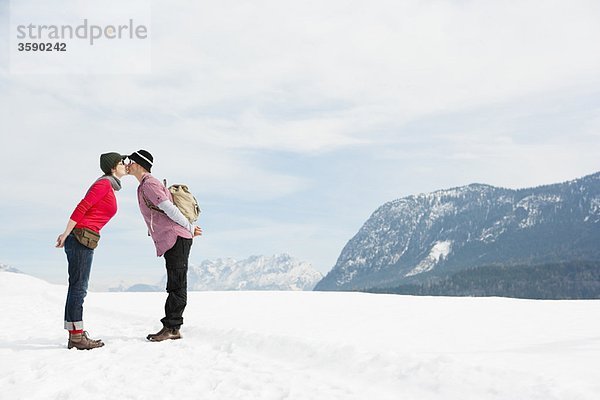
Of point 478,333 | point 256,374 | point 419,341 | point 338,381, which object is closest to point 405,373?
point 338,381

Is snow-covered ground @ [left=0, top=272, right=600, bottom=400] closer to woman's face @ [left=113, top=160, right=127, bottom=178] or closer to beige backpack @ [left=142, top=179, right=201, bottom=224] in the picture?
beige backpack @ [left=142, top=179, right=201, bottom=224]

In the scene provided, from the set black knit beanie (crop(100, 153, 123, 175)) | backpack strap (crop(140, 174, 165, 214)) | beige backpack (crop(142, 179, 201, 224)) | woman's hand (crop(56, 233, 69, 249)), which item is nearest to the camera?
woman's hand (crop(56, 233, 69, 249))

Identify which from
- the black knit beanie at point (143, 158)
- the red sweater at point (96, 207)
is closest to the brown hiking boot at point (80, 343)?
the red sweater at point (96, 207)

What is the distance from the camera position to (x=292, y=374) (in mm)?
5992

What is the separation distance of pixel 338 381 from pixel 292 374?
59 cm

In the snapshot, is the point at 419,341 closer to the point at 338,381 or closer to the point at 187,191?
the point at 338,381

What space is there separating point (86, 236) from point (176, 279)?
59.6 inches

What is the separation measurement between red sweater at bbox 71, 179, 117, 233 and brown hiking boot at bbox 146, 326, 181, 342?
74.3 inches

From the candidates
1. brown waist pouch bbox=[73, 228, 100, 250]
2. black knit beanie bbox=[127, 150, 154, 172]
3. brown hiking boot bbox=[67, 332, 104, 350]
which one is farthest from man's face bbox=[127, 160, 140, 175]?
brown hiking boot bbox=[67, 332, 104, 350]

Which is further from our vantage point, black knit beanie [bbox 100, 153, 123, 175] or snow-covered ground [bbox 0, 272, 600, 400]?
black knit beanie [bbox 100, 153, 123, 175]

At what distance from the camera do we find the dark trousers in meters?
8.11

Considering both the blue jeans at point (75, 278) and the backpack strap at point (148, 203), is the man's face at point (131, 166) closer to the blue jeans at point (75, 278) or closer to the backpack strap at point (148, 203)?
the backpack strap at point (148, 203)

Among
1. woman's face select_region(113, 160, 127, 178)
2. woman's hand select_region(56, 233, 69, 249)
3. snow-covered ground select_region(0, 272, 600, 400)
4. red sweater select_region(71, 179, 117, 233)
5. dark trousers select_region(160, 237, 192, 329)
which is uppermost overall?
woman's face select_region(113, 160, 127, 178)

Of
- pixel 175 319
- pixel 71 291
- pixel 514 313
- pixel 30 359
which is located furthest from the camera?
pixel 514 313
